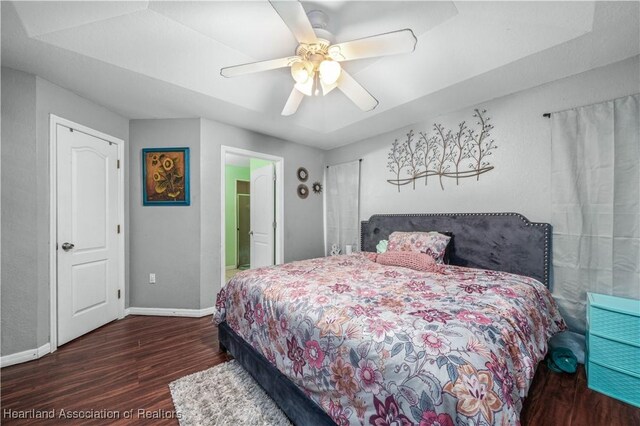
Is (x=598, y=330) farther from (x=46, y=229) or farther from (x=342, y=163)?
(x=46, y=229)

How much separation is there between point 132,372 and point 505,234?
3437mm

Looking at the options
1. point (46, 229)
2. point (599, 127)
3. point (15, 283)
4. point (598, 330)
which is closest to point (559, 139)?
point (599, 127)

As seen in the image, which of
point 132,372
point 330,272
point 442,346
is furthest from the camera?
point 330,272

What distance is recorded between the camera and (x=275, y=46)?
2133 millimetres

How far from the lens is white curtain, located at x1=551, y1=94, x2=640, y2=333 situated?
6.14ft

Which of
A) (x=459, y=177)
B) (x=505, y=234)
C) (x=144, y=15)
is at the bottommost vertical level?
(x=505, y=234)

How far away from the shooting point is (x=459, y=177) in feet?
9.23

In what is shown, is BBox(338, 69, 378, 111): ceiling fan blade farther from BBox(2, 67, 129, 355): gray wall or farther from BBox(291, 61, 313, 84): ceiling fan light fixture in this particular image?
BBox(2, 67, 129, 355): gray wall

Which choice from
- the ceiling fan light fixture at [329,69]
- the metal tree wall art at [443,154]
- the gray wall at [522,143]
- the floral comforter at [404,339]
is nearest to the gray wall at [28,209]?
the floral comforter at [404,339]

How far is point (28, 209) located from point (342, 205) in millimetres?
3525

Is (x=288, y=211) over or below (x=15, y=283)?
over

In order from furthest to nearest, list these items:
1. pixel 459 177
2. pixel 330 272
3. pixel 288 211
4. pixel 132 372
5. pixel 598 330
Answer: pixel 288 211
pixel 459 177
pixel 330 272
pixel 132 372
pixel 598 330

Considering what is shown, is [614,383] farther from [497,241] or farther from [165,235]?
[165,235]

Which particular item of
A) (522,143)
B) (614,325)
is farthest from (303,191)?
(614,325)
